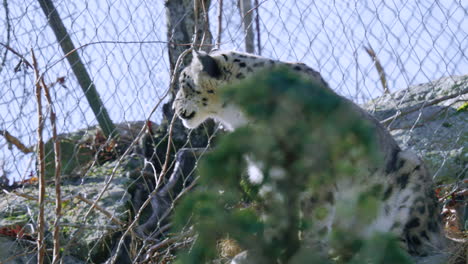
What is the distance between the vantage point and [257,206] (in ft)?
4.03

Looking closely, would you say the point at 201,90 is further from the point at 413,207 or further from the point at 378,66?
the point at 378,66

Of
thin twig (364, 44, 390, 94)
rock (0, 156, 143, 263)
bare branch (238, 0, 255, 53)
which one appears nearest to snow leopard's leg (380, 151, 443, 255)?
thin twig (364, 44, 390, 94)

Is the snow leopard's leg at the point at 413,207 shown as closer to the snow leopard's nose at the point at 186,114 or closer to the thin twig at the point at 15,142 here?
the snow leopard's nose at the point at 186,114

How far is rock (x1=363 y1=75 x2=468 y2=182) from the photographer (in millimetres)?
3869

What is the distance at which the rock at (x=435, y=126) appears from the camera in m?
3.87

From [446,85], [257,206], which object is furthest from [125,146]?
[257,206]

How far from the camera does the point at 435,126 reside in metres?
4.20

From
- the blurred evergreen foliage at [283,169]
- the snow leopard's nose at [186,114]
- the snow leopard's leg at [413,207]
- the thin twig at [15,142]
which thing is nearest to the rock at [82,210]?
the thin twig at [15,142]

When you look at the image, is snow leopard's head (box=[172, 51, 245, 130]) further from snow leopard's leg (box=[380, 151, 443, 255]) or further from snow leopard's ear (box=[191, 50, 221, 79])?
snow leopard's leg (box=[380, 151, 443, 255])

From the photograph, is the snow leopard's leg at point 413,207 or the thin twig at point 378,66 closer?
the snow leopard's leg at point 413,207

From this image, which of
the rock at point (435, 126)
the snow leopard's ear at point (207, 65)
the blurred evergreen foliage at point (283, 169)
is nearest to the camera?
the blurred evergreen foliage at point (283, 169)

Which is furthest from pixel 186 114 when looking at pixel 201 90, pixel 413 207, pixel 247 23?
pixel 413 207

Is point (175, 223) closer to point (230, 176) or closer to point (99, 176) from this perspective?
point (230, 176)

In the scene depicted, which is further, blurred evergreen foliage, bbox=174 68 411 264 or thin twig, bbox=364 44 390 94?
thin twig, bbox=364 44 390 94
